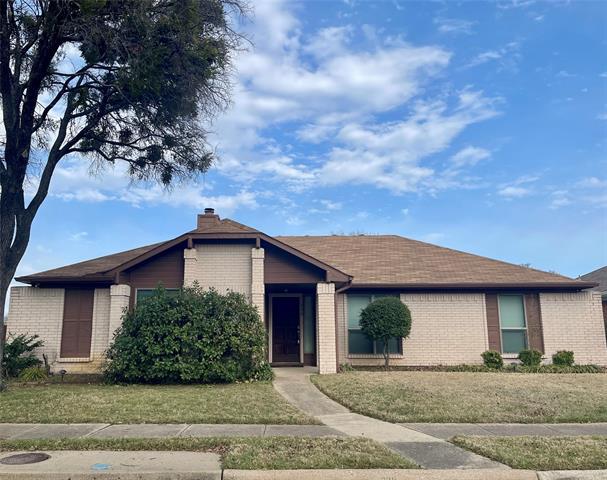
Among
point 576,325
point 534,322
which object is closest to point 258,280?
point 534,322

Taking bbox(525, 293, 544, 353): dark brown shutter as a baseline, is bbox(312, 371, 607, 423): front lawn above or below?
below

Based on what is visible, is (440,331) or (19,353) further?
(440,331)

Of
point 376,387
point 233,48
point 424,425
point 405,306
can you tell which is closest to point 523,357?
point 405,306

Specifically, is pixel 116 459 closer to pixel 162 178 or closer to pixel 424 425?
pixel 424 425

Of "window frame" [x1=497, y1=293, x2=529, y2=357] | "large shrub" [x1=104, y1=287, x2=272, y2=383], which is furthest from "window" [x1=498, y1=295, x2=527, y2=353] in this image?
"large shrub" [x1=104, y1=287, x2=272, y2=383]

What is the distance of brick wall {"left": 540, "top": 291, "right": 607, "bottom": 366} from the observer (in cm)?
1673

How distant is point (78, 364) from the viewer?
51.2 ft

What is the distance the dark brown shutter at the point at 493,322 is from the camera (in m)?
16.7

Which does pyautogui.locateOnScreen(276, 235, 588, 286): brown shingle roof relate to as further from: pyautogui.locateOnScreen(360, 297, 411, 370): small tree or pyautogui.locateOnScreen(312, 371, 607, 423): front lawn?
pyautogui.locateOnScreen(312, 371, 607, 423): front lawn

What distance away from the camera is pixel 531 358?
16.2 m

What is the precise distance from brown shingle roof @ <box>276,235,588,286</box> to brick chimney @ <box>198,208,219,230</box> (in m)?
4.02

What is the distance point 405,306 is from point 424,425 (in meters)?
7.93

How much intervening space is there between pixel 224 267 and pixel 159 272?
2.04 meters

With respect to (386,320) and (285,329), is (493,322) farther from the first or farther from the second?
(285,329)
